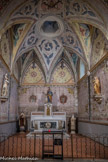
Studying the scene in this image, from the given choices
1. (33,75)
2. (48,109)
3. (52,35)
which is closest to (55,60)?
(33,75)

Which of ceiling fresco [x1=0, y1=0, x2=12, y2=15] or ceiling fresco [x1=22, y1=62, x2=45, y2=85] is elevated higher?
ceiling fresco [x1=0, y1=0, x2=12, y2=15]

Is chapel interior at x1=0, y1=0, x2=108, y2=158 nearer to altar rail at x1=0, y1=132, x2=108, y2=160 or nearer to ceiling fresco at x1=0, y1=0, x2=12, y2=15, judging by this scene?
ceiling fresco at x1=0, y1=0, x2=12, y2=15

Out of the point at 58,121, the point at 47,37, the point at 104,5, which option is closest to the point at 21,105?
the point at 58,121

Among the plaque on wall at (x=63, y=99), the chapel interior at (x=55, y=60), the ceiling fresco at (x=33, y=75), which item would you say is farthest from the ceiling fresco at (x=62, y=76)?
the plaque on wall at (x=63, y=99)

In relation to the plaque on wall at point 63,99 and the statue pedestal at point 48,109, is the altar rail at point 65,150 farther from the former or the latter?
the plaque on wall at point 63,99

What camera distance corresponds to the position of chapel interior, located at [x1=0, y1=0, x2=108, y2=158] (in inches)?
425

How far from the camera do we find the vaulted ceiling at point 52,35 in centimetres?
1043

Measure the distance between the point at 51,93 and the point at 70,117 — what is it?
10.8ft

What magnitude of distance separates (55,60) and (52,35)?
3.39m

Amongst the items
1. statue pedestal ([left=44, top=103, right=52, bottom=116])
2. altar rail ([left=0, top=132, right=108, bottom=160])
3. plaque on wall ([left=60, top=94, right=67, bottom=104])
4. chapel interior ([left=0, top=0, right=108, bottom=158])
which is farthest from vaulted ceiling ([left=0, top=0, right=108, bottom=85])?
altar rail ([left=0, top=132, right=108, bottom=160])

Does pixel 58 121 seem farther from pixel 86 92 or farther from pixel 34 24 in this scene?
pixel 34 24

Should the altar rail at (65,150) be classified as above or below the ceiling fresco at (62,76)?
below

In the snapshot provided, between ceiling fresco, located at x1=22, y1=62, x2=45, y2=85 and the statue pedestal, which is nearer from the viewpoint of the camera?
the statue pedestal

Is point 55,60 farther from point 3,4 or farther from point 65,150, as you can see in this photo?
point 65,150
